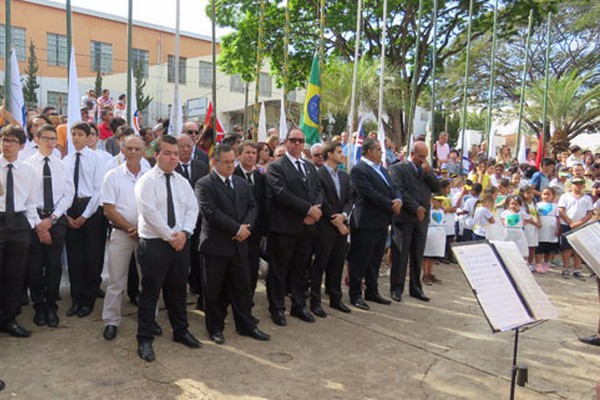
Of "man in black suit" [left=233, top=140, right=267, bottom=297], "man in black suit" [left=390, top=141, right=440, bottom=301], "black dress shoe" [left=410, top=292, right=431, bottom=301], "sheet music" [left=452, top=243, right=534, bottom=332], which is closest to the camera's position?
"sheet music" [left=452, top=243, right=534, bottom=332]

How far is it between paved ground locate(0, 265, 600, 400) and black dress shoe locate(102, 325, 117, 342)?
0.06 m

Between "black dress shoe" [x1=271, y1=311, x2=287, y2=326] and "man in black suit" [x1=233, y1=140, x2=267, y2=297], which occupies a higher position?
"man in black suit" [x1=233, y1=140, x2=267, y2=297]

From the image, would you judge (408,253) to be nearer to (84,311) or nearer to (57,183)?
(84,311)

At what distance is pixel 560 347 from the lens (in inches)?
206

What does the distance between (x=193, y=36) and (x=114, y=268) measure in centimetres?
3221

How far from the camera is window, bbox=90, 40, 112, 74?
30328mm

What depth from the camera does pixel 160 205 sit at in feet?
14.4

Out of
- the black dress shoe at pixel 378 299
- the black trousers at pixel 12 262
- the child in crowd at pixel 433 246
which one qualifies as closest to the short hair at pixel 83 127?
the black trousers at pixel 12 262

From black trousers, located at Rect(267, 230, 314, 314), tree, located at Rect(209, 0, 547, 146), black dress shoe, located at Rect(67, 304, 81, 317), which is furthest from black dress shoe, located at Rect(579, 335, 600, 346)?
tree, located at Rect(209, 0, 547, 146)

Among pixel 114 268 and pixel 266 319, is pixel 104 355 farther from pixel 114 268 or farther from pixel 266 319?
pixel 266 319

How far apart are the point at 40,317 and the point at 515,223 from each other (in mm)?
7108

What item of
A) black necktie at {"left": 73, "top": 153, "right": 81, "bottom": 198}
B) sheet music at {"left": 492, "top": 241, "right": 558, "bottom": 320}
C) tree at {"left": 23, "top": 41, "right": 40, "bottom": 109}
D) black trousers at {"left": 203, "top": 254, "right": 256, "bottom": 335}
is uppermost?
tree at {"left": 23, "top": 41, "right": 40, "bottom": 109}

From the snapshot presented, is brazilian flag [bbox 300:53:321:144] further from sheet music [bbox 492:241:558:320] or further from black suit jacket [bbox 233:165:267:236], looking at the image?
sheet music [bbox 492:241:558:320]

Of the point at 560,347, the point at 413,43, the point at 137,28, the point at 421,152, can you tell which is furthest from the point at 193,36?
the point at 560,347
